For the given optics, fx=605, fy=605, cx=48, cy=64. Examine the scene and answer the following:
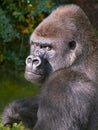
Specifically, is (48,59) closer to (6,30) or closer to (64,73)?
(64,73)

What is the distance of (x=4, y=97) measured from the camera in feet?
26.2

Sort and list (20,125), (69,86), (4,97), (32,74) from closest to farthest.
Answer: (69,86)
(32,74)
(20,125)
(4,97)

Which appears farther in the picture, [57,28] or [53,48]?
[53,48]

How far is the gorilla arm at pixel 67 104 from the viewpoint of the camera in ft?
14.0

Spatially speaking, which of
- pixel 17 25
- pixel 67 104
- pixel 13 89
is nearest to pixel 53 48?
pixel 67 104

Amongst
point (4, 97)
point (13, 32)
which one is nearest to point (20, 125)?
point (4, 97)

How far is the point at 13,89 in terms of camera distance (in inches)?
332

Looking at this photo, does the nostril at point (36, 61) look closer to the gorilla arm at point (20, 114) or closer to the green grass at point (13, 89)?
the gorilla arm at point (20, 114)

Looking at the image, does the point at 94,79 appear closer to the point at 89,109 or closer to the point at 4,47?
the point at 89,109

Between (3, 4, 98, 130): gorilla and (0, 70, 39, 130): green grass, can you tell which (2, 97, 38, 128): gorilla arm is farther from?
(0, 70, 39, 130): green grass

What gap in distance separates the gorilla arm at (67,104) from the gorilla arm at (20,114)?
2.02 ft

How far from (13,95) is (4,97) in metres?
0.18

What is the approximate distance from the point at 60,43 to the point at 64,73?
297 millimetres

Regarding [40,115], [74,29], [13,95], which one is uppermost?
[74,29]
